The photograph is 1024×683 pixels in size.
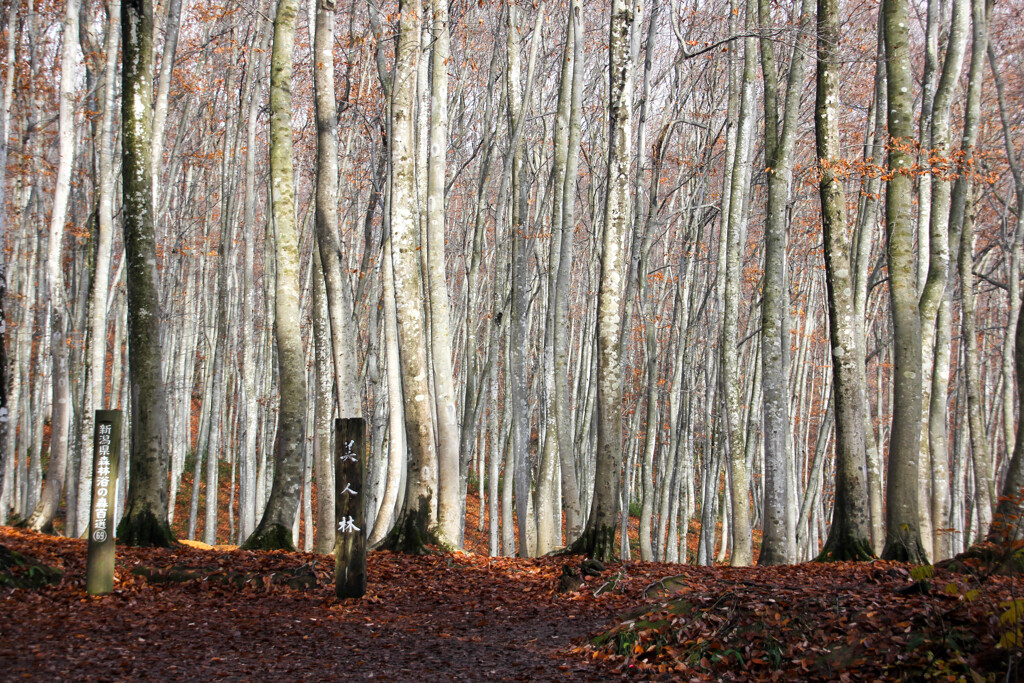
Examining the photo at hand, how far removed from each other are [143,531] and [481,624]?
3724 mm

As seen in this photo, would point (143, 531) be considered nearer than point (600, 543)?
Yes

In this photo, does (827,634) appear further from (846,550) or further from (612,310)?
(612,310)

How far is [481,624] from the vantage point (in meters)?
5.95

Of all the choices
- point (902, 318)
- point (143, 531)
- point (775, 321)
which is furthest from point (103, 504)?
point (902, 318)

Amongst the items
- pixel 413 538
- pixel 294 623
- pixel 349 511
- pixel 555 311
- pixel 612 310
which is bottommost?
pixel 294 623

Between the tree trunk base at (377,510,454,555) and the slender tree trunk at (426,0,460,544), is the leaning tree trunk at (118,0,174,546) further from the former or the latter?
the slender tree trunk at (426,0,460,544)

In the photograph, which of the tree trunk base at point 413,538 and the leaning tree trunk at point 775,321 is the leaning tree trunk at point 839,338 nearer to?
the leaning tree trunk at point 775,321

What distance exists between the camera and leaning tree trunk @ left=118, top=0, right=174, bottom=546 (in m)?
7.38

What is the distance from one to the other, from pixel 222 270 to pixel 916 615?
41.8ft

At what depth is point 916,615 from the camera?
A: 3811 mm

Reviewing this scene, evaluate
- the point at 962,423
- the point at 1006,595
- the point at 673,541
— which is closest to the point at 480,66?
A: the point at 673,541

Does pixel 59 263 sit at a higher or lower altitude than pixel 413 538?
higher

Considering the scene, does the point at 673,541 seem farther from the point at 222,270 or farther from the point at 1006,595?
the point at 1006,595

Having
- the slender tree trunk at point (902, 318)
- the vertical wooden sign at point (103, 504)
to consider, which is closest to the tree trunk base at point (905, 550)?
the slender tree trunk at point (902, 318)
